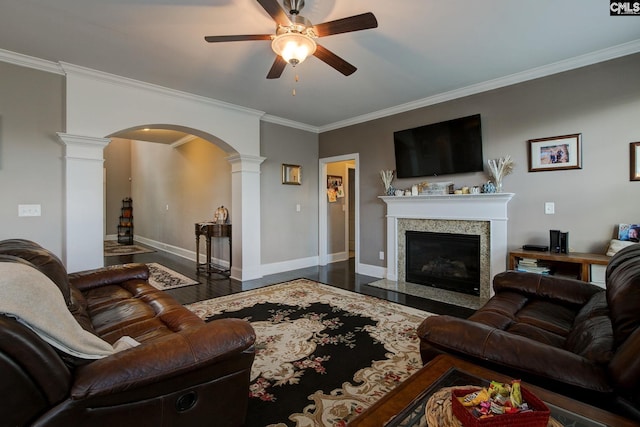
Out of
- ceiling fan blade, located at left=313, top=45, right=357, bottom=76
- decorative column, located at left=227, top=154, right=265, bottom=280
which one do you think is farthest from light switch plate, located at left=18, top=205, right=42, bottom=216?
ceiling fan blade, located at left=313, top=45, right=357, bottom=76

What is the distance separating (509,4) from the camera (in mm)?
2289

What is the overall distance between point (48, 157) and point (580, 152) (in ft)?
18.7

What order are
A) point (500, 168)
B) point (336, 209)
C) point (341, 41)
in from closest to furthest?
point (341, 41)
point (500, 168)
point (336, 209)

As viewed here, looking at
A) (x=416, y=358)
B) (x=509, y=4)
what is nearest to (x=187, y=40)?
(x=509, y=4)

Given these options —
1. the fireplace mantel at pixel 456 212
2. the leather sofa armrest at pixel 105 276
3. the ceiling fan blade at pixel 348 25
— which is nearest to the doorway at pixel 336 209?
the fireplace mantel at pixel 456 212

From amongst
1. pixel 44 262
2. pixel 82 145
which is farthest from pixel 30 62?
pixel 44 262

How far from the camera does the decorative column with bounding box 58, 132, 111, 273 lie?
3.30 metres

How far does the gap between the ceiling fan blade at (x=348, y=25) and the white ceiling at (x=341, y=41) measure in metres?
0.34

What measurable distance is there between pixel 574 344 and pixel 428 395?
0.95 meters

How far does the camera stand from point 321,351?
2.38m

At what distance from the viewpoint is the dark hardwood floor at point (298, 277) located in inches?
139

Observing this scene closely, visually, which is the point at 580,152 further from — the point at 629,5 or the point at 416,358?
the point at 416,358

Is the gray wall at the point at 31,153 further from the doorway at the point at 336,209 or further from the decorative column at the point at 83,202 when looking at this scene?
the doorway at the point at 336,209

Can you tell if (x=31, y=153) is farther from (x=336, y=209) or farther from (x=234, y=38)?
(x=336, y=209)
